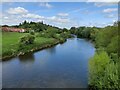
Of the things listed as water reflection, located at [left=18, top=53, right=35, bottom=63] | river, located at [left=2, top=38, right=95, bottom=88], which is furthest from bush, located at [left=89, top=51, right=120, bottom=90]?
water reflection, located at [left=18, top=53, right=35, bottom=63]

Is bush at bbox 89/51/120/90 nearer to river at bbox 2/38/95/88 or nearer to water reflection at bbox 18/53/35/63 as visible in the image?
river at bbox 2/38/95/88

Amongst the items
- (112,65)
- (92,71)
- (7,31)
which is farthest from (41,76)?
(7,31)

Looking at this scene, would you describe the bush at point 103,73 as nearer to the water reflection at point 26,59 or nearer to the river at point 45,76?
the river at point 45,76

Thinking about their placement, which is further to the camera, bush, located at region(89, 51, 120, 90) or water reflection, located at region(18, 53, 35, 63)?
water reflection, located at region(18, 53, 35, 63)

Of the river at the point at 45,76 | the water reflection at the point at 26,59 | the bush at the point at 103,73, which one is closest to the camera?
the bush at the point at 103,73

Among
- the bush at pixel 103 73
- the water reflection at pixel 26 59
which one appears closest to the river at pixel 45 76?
the bush at pixel 103 73

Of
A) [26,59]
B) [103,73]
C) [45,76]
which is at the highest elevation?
[103,73]

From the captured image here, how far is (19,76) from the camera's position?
21.8m

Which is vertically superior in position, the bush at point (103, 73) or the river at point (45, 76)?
the bush at point (103, 73)

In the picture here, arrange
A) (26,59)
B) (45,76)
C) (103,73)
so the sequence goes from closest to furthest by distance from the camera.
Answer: (103,73), (45,76), (26,59)

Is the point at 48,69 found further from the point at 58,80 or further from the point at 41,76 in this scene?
the point at 58,80

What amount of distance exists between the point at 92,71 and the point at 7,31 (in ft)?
149

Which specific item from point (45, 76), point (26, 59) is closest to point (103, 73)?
point (45, 76)

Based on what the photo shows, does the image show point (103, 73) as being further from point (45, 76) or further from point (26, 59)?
point (26, 59)
